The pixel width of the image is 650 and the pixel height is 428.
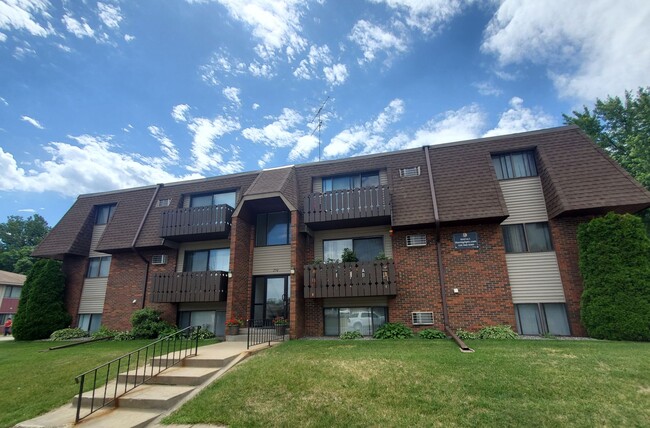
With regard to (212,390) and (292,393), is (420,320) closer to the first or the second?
(292,393)

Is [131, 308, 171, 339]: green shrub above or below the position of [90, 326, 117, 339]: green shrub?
above

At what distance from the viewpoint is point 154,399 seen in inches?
221

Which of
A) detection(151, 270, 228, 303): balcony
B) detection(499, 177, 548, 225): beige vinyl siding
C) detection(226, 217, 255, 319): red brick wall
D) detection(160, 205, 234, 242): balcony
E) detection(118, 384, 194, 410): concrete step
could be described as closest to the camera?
detection(118, 384, 194, 410): concrete step

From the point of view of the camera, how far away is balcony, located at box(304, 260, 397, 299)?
11.2 metres

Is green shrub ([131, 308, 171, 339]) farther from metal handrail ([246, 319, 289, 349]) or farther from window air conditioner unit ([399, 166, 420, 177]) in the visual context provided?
window air conditioner unit ([399, 166, 420, 177])

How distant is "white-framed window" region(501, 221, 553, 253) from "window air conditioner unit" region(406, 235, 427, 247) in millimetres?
2968

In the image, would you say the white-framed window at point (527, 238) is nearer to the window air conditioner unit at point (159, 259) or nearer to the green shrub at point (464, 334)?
the green shrub at point (464, 334)

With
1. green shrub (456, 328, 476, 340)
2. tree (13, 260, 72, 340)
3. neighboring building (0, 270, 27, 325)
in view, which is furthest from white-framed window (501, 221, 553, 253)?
neighboring building (0, 270, 27, 325)

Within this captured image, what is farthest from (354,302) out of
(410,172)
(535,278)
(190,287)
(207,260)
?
(207,260)

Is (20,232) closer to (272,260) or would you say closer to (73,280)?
(73,280)

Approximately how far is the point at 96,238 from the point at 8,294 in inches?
1061

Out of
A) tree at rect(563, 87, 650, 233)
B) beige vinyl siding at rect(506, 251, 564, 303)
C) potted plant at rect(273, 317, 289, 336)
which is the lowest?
potted plant at rect(273, 317, 289, 336)

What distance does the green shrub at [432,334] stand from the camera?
34.7ft

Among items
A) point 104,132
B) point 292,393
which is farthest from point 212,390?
point 104,132
